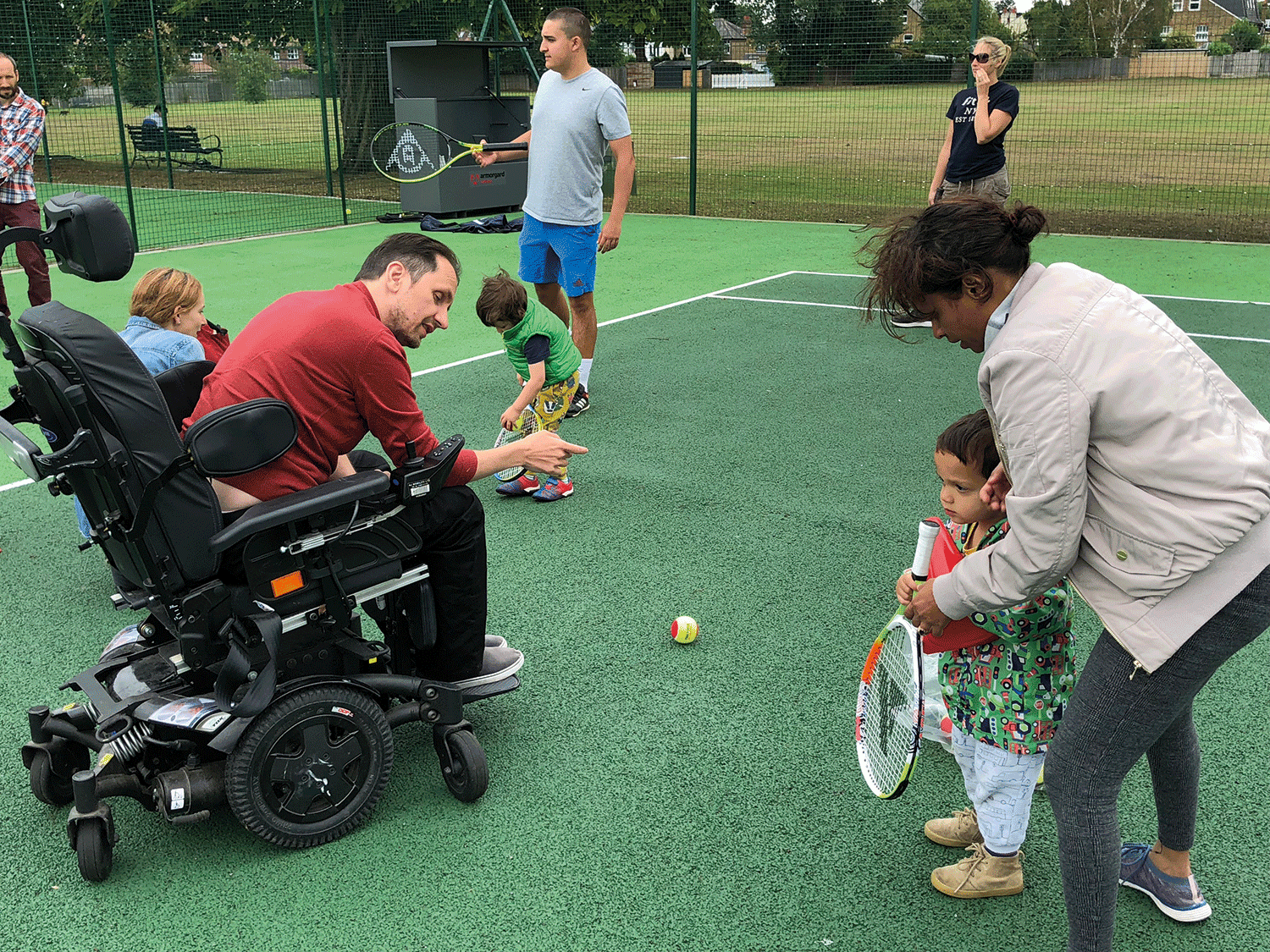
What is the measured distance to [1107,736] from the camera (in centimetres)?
206

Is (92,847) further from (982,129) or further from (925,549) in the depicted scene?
(982,129)

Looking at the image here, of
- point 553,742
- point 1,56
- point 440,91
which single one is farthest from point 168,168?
point 553,742

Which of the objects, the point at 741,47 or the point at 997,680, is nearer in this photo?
the point at 997,680

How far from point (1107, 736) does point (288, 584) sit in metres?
1.83

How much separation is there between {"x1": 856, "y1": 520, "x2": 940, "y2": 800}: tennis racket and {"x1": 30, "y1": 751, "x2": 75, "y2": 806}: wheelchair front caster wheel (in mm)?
1994

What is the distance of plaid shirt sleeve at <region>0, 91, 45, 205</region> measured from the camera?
7785 mm

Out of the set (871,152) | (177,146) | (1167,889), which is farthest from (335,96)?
(1167,889)

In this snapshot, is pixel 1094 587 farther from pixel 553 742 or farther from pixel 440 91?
pixel 440 91

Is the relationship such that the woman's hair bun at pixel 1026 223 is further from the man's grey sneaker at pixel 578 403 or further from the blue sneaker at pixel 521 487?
the man's grey sneaker at pixel 578 403

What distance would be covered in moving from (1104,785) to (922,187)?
16189 millimetres

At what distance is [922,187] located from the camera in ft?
56.2

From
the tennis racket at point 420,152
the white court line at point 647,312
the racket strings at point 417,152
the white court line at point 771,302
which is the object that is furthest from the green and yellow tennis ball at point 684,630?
the racket strings at point 417,152

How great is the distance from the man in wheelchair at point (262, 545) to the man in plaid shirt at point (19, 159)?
5796mm

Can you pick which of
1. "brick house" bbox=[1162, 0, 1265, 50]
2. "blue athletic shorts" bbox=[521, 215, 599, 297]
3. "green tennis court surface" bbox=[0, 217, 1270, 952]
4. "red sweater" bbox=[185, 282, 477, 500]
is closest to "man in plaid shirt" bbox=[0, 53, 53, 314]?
"green tennis court surface" bbox=[0, 217, 1270, 952]
